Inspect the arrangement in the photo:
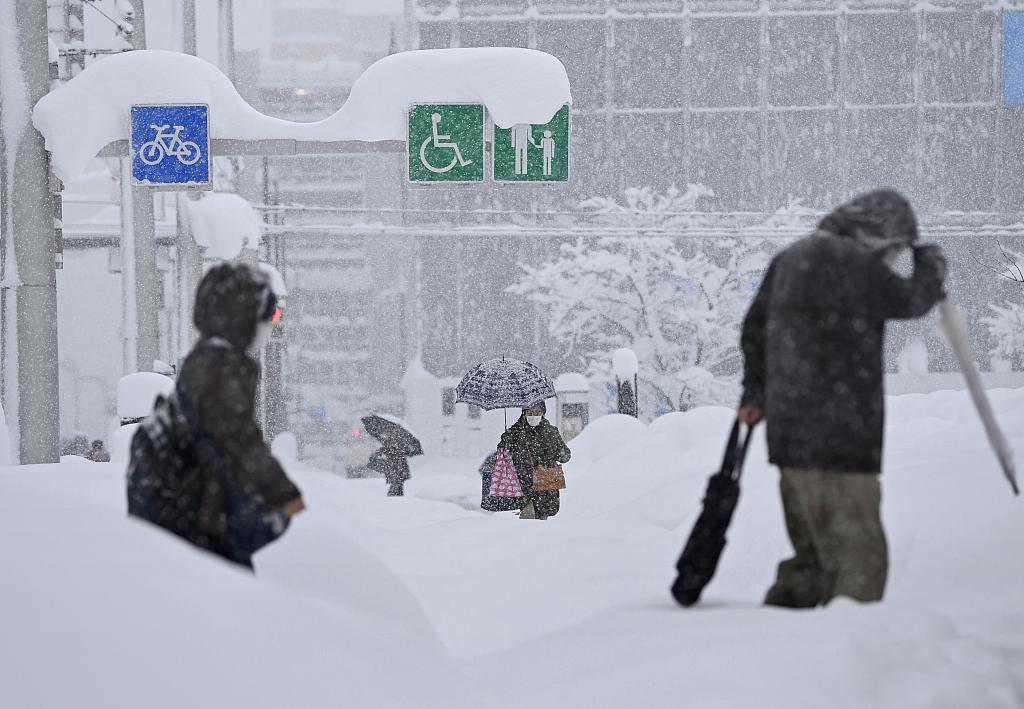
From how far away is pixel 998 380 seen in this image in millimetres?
32188

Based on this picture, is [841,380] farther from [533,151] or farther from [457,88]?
[457,88]

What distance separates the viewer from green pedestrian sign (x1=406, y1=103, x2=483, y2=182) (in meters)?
9.91

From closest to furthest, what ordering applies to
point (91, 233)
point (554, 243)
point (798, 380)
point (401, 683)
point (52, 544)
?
point (52, 544) → point (401, 683) → point (798, 380) → point (91, 233) → point (554, 243)

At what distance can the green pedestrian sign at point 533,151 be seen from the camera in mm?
10047

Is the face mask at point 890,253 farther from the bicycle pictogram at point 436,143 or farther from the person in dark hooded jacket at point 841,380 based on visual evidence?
the bicycle pictogram at point 436,143

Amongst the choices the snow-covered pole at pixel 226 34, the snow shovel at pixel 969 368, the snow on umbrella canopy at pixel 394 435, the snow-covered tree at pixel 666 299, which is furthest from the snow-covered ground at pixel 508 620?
the snow-covered tree at pixel 666 299

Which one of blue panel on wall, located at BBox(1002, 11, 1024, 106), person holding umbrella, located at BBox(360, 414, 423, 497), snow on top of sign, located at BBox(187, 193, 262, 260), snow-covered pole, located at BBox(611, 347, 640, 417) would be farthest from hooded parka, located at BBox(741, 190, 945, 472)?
blue panel on wall, located at BBox(1002, 11, 1024, 106)

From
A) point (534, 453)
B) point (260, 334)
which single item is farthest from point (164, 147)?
point (260, 334)

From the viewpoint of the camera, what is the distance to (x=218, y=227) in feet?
55.0

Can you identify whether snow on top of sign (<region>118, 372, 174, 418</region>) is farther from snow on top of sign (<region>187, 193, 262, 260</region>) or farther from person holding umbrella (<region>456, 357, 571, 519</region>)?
snow on top of sign (<region>187, 193, 262, 260</region>)

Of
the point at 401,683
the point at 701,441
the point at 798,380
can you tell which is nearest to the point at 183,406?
the point at 401,683

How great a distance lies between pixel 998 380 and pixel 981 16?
38.0 ft

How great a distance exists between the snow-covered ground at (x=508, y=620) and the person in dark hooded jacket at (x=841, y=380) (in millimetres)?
266

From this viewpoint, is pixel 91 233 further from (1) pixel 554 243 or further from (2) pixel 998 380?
(2) pixel 998 380
